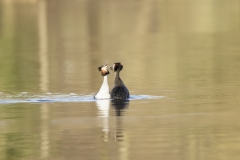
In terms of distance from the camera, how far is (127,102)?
21.5 metres

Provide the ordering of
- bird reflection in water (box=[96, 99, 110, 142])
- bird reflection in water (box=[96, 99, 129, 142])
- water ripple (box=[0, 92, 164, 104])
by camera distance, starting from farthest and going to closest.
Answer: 1. water ripple (box=[0, 92, 164, 104])
2. bird reflection in water (box=[96, 99, 110, 142])
3. bird reflection in water (box=[96, 99, 129, 142])

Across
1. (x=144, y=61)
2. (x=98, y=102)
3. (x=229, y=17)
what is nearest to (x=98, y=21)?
(x=229, y=17)

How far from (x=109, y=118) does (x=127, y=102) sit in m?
2.72

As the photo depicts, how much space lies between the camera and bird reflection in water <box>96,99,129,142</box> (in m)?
16.6

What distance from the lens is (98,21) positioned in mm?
67312

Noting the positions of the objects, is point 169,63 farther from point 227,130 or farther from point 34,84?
point 227,130

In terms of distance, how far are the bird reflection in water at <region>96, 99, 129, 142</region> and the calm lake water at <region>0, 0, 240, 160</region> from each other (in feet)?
0.06

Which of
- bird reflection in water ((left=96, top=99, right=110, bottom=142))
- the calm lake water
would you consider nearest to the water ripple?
the calm lake water

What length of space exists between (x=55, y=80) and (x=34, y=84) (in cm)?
130

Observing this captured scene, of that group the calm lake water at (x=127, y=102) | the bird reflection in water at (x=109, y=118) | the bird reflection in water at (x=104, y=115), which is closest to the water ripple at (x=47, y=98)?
the calm lake water at (x=127, y=102)

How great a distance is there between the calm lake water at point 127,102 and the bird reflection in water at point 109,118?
0.06ft

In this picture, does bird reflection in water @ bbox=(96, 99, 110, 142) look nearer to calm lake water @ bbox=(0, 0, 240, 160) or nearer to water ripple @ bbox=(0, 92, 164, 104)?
calm lake water @ bbox=(0, 0, 240, 160)

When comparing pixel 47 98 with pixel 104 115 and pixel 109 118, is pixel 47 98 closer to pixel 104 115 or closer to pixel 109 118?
pixel 104 115

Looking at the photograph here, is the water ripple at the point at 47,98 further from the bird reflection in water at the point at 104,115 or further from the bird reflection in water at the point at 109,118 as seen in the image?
the bird reflection in water at the point at 109,118
